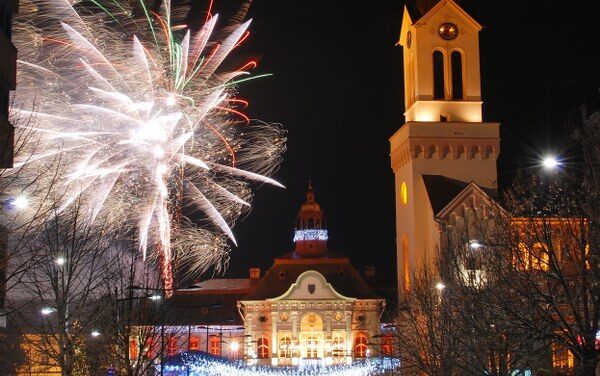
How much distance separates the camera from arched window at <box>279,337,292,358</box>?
376ft

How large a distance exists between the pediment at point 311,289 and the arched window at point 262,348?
4.76 meters

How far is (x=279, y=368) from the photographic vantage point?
10706cm

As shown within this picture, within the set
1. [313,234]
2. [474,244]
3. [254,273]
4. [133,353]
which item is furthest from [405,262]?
[254,273]

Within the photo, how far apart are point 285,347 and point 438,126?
46.2 metres

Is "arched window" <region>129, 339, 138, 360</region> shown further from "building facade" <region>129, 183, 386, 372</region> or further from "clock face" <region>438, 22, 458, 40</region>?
"building facade" <region>129, 183, 386, 372</region>

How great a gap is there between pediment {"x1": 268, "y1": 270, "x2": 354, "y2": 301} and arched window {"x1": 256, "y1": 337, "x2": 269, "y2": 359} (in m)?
4.76

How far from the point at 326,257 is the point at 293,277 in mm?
9990

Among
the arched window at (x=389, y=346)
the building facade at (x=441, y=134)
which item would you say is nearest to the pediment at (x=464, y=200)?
the building facade at (x=441, y=134)

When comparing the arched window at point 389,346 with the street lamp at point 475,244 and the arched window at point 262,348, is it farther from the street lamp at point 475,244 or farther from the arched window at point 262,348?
the arched window at point 262,348

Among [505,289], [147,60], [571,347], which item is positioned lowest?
[571,347]

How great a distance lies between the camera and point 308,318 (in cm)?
11606

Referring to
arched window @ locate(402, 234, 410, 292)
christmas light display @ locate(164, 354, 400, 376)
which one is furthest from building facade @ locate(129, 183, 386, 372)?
arched window @ locate(402, 234, 410, 292)

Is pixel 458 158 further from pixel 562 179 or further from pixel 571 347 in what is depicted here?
pixel 571 347

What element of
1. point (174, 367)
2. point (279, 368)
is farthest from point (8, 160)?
point (279, 368)
